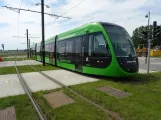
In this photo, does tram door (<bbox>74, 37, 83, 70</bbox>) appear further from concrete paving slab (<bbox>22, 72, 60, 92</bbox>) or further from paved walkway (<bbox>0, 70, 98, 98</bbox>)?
concrete paving slab (<bbox>22, 72, 60, 92</bbox>)

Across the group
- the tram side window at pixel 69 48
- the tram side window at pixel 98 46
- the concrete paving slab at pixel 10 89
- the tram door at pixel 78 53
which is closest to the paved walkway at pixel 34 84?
the concrete paving slab at pixel 10 89

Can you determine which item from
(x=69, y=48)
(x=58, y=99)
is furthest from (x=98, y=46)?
(x=58, y=99)

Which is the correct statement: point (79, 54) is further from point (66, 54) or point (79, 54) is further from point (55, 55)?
point (55, 55)

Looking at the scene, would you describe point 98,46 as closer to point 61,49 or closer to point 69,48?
point 69,48

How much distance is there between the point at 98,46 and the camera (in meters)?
10.3

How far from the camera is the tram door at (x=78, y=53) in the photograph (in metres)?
12.2

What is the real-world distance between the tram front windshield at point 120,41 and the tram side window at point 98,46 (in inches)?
17.9

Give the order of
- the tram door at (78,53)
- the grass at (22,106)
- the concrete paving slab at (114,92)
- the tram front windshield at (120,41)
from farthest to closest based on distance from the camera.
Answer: the tram door at (78,53), the tram front windshield at (120,41), the concrete paving slab at (114,92), the grass at (22,106)

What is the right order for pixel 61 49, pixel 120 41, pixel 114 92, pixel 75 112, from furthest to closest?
pixel 61 49 → pixel 120 41 → pixel 114 92 → pixel 75 112

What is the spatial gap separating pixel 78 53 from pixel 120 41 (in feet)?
11.3

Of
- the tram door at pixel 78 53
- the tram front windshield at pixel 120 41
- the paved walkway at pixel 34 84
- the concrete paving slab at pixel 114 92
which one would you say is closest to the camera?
the concrete paving slab at pixel 114 92

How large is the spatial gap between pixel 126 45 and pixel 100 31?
63.5 inches

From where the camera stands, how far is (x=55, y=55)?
18.5 metres

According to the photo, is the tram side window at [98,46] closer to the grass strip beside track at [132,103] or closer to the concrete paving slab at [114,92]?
the concrete paving slab at [114,92]
